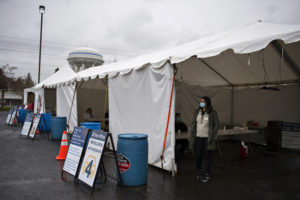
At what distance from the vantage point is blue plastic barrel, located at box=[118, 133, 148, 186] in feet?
15.0

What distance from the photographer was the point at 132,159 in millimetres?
4578

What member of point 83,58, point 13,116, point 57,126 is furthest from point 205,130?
point 83,58

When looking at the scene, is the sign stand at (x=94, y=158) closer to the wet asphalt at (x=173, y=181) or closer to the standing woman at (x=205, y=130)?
the wet asphalt at (x=173, y=181)

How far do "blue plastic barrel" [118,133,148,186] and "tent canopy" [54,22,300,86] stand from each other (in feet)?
6.75

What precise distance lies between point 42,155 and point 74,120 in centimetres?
396

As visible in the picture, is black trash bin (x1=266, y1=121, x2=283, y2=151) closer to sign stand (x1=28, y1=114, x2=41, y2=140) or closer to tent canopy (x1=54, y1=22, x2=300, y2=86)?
tent canopy (x1=54, y1=22, x2=300, y2=86)

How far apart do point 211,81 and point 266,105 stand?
249 cm

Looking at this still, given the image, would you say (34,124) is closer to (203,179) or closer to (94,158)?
(94,158)

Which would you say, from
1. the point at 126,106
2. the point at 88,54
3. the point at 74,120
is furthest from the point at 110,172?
the point at 88,54

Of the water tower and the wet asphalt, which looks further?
the water tower

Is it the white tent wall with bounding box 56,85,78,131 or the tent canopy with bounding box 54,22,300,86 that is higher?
the tent canopy with bounding box 54,22,300,86

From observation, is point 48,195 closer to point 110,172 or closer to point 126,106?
point 110,172

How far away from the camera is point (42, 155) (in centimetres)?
733

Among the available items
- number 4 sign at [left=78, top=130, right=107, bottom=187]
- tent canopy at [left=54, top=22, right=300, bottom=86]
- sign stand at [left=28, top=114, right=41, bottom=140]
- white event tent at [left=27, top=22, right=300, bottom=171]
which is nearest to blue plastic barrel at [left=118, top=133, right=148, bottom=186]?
number 4 sign at [left=78, top=130, right=107, bottom=187]
